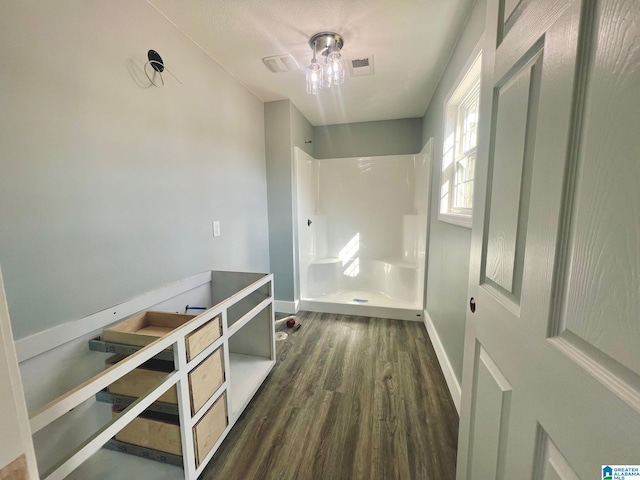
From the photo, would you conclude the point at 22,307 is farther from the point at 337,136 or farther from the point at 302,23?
the point at 337,136

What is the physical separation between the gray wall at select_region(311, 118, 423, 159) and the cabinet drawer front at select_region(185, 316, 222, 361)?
2843 mm

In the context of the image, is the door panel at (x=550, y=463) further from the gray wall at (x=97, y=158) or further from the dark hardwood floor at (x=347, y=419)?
the gray wall at (x=97, y=158)

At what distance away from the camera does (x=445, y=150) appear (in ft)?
6.82

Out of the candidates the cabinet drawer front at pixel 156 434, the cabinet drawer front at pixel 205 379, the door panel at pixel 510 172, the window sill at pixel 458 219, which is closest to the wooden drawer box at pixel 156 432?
the cabinet drawer front at pixel 156 434

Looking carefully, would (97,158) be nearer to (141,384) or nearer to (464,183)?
(141,384)

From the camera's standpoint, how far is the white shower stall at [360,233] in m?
3.01

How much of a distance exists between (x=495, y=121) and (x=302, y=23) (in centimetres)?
138

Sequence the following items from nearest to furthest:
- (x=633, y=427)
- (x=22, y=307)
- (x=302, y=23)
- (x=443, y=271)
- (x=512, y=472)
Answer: (x=633, y=427), (x=512, y=472), (x=22, y=307), (x=302, y=23), (x=443, y=271)

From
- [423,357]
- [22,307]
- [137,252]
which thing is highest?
[137,252]

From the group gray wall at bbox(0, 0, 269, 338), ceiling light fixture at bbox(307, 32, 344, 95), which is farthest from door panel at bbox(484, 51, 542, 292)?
gray wall at bbox(0, 0, 269, 338)

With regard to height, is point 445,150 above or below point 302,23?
below

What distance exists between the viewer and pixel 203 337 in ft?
3.80

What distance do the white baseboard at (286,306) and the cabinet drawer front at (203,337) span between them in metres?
1.72

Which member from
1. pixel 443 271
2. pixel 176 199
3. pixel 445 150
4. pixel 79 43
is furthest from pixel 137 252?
pixel 445 150
